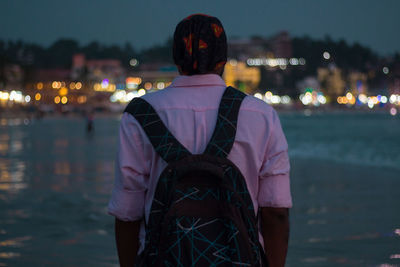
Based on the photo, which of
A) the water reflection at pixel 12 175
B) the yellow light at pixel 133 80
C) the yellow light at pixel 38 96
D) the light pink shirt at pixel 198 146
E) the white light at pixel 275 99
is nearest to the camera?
the light pink shirt at pixel 198 146

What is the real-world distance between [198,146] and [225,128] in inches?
3.7

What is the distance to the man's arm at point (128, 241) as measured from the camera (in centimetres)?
213

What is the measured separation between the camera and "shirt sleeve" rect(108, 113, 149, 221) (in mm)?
2068

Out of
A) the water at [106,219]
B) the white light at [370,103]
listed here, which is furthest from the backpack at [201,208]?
the white light at [370,103]

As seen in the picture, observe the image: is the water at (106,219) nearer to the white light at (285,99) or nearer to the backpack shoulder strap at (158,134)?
the backpack shoulder strap at (158,134)

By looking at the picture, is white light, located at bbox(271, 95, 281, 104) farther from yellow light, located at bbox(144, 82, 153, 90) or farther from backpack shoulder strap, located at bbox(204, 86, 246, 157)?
backpack shoulder strap, located at bbox(204, 86, 246, 157)

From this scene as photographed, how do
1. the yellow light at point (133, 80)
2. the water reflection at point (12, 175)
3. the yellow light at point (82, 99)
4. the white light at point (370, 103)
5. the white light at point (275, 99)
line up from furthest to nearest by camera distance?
the white light at point (370, 103)
the white light at point (275, 99)
the yellow light at point (133, 80)
the yellow light at point (82, 99)
the water reflection at point (12, 175)

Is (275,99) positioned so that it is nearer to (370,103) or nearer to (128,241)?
(370,103)

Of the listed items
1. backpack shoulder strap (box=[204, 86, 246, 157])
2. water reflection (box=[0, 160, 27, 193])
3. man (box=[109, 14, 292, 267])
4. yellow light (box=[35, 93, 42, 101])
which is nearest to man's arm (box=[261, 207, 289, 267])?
man (box=[109, 14, 292, 267])

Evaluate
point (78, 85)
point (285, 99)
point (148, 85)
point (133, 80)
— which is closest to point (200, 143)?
point (78, 85)

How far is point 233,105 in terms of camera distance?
2.05m

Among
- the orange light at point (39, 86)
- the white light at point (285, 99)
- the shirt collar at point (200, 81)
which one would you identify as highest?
the shirt collar at point (200, 81)

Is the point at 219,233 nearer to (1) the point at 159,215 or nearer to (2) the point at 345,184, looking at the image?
(1) the point at 159,215

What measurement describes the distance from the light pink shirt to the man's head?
0.06m
